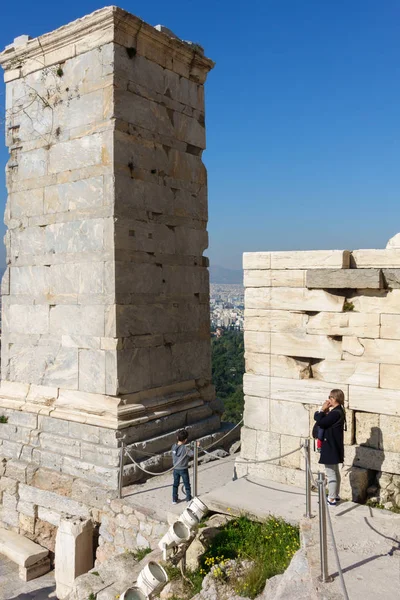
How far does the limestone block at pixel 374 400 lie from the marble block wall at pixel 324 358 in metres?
0.01

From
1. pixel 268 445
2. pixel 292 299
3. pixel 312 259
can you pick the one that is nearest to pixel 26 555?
pixel 268 445

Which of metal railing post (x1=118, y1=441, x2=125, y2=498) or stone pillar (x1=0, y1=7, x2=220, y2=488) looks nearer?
metal railing post (x1=118, y1=441, x2=125, y2=498)

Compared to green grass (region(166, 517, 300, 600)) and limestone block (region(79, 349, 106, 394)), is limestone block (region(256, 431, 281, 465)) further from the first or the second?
limestone block (region(79, 349, 106, 394))

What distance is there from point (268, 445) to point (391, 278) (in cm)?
278

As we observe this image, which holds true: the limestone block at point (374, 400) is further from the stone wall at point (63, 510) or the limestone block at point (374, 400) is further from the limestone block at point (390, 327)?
the stone wall at point (63, 510)

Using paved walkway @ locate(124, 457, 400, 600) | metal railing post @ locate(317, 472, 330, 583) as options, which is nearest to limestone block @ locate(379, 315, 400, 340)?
paved walkway @ locate(124, 457, 400, 600)

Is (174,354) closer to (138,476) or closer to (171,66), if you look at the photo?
(138,476)

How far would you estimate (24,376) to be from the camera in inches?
389

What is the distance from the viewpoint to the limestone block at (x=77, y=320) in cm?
889

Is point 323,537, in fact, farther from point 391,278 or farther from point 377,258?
point 377,258

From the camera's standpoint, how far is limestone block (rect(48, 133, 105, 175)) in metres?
8.99

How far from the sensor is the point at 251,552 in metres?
5.94

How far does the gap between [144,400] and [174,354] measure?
1.08 m

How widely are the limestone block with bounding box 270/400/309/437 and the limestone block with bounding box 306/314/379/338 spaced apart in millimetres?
1036
